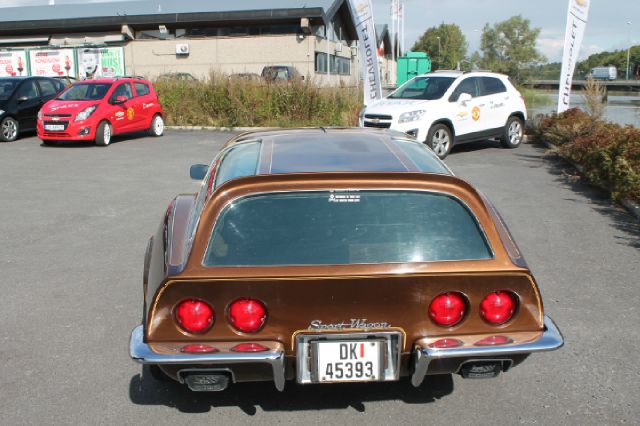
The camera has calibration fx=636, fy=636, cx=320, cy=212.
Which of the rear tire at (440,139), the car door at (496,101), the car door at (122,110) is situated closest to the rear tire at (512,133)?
the car door at (496,101)

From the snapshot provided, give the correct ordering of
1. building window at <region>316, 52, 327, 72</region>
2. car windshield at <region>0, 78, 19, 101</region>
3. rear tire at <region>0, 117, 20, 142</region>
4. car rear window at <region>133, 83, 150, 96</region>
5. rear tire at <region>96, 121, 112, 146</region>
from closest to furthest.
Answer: rear tire at <region>96, 121, 112, 146</region>, rear tire at <region>0, 117, 20, 142</region>, car windshield at <region>0, 78, 19, 101</region>, car rear window at <region>133, 83, 150, 96</region>, building window at <region>316, 52, 327, 72</region>

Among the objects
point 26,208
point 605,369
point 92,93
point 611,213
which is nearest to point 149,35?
point 92,93

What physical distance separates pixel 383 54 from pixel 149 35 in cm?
3395

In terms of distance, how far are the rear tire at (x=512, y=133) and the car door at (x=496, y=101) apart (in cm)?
20

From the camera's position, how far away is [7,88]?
17.7m

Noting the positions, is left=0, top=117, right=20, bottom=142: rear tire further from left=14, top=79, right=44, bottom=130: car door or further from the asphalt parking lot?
the asphalt parking lot

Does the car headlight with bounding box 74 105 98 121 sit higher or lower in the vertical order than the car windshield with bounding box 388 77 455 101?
lower

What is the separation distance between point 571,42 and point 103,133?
43.7 ft

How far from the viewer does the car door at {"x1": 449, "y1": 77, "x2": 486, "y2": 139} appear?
14.2m

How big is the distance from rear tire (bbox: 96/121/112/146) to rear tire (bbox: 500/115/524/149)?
998cm

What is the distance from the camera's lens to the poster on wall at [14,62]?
113ft

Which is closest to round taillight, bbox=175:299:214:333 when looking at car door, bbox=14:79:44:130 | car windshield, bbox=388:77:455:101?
car windshield, bbox=388:77:455:101

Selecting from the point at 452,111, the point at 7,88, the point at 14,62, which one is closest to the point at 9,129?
the point at 7,88

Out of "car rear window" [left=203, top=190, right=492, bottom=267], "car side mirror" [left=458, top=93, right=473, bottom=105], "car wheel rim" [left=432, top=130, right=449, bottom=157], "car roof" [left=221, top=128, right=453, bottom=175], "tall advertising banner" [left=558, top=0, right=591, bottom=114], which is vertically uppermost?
"tall advertising banner" [left=558, top=0, right=591, bottom=114]
